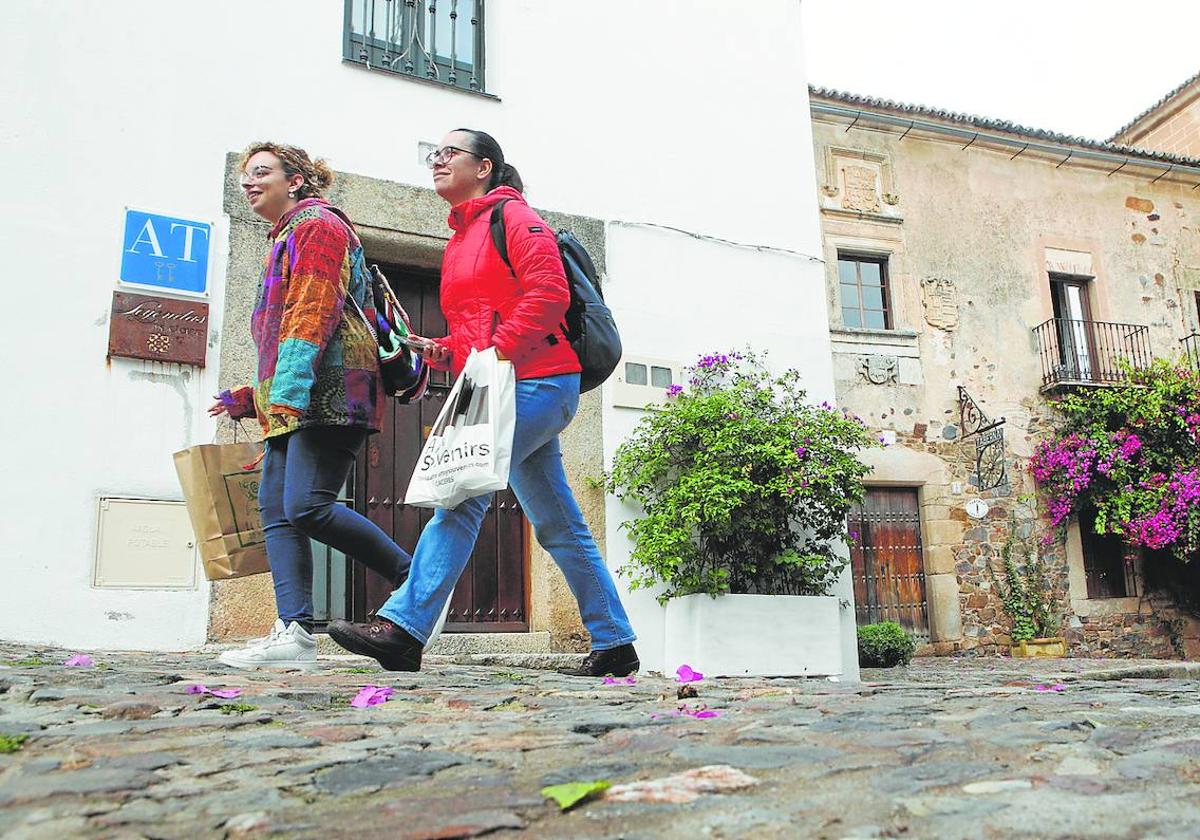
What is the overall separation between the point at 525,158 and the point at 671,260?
41.0 inches

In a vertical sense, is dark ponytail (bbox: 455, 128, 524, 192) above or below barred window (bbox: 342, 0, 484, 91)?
below

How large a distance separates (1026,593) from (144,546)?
1033cm

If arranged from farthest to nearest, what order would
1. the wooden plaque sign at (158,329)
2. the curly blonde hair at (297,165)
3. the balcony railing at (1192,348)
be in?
the balcony railing at (1192,348) → the wooden plaque sign at (158,329) → the curly blonde hair at (297,165)

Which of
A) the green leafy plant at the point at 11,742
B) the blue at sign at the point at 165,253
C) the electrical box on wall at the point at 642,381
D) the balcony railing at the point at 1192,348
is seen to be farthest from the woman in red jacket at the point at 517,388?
the balcony railing at the point at 1192,348

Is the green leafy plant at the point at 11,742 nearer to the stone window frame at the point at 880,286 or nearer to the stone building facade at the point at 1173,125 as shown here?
the stone window frame at the point at 880,286

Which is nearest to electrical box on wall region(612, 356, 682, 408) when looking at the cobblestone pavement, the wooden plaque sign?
the wooden plaque sign

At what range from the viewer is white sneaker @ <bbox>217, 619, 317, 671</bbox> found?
362cm

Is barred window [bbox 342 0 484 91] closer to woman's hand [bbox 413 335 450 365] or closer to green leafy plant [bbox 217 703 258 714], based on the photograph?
woman's hand [bbox 413 335 450 365]

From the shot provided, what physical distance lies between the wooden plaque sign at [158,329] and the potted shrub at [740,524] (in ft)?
7.34

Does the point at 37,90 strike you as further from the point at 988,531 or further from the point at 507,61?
the point at 988,531

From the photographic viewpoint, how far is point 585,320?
3.59 meters

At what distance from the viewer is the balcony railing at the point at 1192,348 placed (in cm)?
1379

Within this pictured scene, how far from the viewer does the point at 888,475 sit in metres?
12.4

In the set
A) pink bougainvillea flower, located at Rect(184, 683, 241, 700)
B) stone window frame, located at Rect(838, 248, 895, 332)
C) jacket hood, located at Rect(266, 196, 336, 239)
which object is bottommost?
pink bougainvillea flower, located at Rect(184, 683, 241, 700)
